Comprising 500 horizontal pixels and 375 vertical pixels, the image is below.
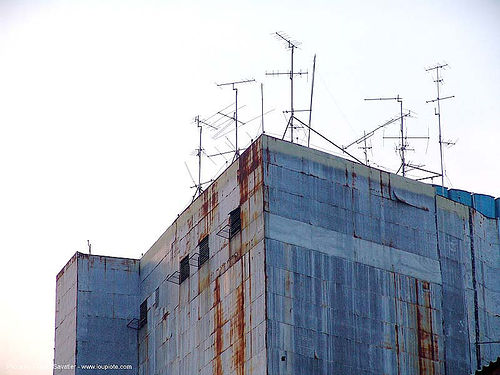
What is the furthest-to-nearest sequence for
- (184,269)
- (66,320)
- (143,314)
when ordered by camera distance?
(66,320) → (143,314) → (184,269)

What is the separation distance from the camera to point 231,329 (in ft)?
198

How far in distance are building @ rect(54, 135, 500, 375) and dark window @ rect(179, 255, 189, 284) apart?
5 cm

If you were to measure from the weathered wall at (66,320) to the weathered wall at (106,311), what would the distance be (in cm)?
52

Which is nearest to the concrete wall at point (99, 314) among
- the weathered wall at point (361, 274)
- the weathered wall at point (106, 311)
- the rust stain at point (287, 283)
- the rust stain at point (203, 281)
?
the weathered wall at point (106, 311)

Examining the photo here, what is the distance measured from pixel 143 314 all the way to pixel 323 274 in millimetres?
16566

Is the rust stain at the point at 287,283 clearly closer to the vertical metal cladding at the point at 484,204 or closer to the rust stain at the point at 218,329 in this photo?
the rust stain at the point at 218,329

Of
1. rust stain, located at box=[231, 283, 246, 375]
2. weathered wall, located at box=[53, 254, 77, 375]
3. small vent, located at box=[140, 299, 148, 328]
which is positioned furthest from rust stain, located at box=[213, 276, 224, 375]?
weathered wall, located at box=[53, 254, 77, 375]

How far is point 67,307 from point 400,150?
2120 centimetres

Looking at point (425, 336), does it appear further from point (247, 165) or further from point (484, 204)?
point (247, 165)

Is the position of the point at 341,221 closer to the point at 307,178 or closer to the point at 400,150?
the point at 307,178

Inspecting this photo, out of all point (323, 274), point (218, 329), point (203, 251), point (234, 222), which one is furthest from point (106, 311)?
point (323, 274)

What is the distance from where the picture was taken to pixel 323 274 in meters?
59.7

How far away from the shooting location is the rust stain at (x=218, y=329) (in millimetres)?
61250

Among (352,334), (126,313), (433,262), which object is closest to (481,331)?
(433,262)
